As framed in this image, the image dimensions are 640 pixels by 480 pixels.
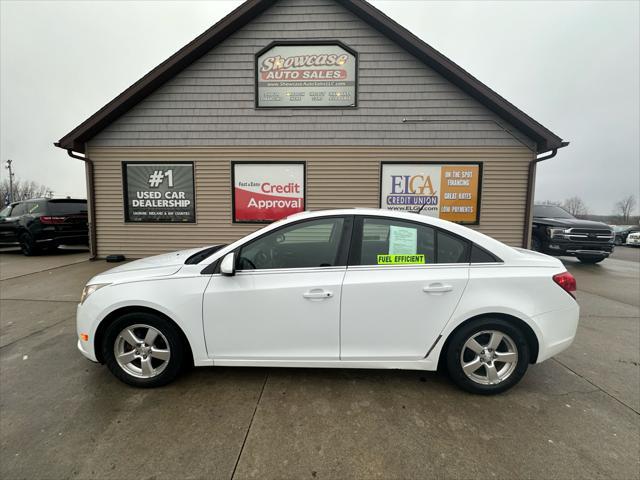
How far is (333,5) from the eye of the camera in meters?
6.91

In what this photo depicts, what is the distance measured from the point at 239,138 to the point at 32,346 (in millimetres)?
5580

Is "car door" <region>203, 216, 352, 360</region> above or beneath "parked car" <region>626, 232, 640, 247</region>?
above

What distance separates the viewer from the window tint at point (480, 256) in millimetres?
2363

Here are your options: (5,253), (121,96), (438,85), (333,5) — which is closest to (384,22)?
(333,5)

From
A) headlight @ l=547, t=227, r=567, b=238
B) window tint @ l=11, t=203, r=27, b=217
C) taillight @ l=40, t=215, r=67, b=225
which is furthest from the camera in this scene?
window tint @ l=11, t=203, r=27, b=217

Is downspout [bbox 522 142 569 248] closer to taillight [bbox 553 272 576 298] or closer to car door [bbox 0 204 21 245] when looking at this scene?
taillight [bbox 553 272 576 298]

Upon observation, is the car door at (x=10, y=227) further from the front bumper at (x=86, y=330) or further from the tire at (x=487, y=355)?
the tire at (x=487, y=355)

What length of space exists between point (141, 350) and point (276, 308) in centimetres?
122

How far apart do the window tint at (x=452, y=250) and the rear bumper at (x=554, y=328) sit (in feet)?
2.44

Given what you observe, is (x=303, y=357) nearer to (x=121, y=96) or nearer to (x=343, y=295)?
(x=343, y=295)

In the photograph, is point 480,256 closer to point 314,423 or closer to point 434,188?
point 314,423

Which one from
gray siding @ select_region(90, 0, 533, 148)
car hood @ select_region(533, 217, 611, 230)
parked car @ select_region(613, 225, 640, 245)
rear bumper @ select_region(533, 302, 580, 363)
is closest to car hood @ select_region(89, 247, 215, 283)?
rear bumper @ select_region(533, 302, 580, 363)

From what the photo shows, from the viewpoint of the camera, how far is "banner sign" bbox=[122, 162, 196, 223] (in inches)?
288

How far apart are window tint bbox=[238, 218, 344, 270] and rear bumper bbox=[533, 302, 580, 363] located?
5.72 ft
